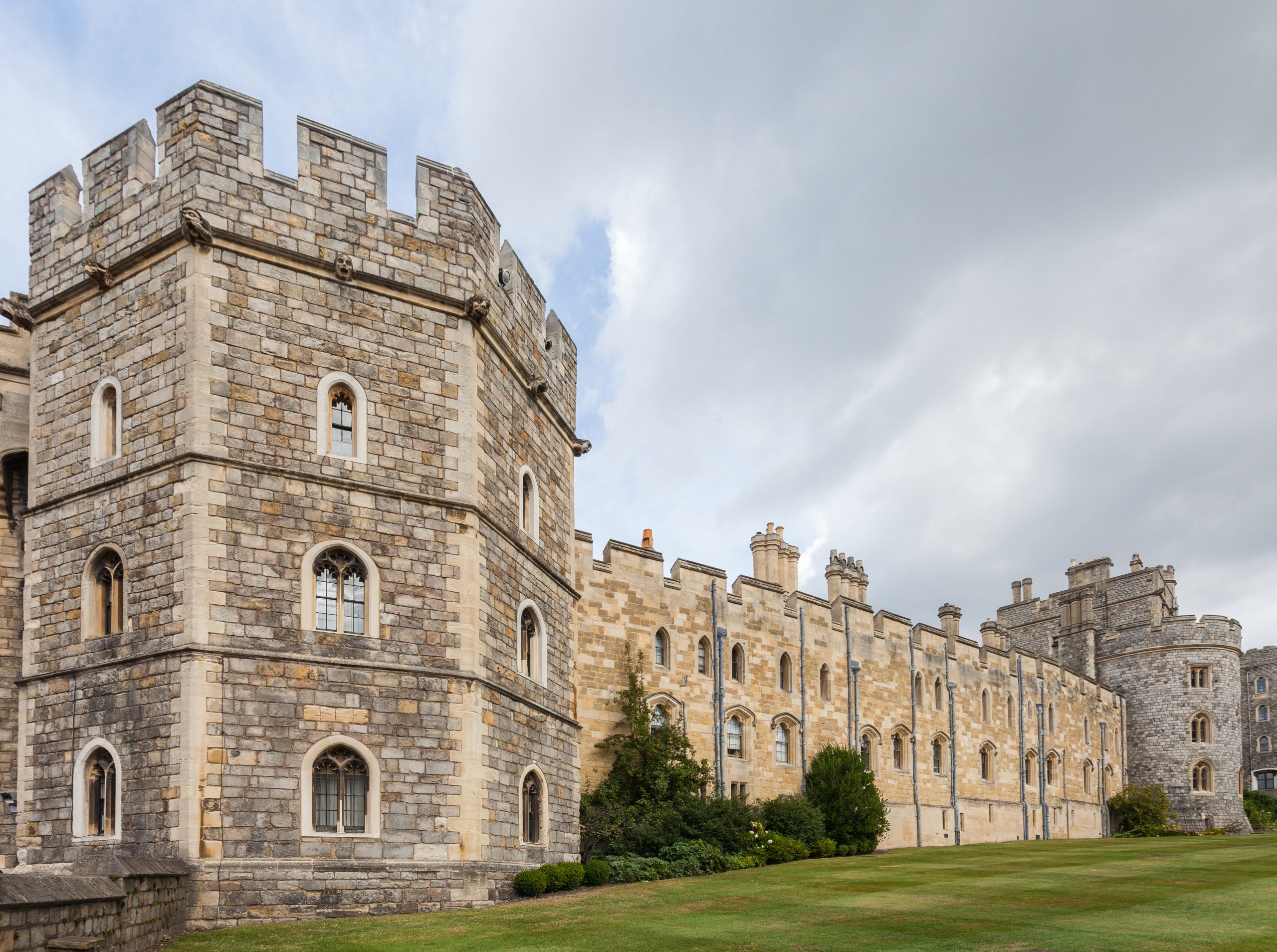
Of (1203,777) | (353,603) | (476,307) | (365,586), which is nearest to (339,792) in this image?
(353,603)

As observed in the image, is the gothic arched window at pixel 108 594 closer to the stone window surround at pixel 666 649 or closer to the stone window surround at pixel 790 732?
the stone window surround at pixel 666 649

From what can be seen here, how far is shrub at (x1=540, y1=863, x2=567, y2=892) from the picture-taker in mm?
18328

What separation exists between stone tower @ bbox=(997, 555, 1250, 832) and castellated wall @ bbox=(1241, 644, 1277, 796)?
19.5 metres

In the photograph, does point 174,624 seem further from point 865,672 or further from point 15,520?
point 865,672

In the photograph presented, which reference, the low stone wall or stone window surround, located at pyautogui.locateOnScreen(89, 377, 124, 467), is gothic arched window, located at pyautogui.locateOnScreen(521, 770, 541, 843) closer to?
the low stone wall

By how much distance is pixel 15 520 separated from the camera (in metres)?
19.1

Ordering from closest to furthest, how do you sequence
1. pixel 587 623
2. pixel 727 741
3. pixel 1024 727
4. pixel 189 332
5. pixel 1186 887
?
pixel 189 332, pixel 1186 887, pixel 587 623, pixel 727 741, pixel 1024 727

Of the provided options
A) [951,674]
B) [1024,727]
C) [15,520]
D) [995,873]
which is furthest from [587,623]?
[1024,727]

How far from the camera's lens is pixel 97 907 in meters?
11.2

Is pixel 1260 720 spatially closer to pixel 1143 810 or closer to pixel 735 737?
pixel 1143 810

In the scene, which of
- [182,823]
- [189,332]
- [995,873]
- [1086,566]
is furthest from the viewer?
[1086,566]

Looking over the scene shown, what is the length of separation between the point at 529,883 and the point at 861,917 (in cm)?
540

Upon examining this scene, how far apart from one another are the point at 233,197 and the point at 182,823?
8848 mm

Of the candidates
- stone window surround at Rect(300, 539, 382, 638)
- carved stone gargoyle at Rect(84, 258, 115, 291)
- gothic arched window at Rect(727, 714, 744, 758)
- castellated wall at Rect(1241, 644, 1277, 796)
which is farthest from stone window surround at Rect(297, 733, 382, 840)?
castellated wall at Rect(1241, 644, 1277, 796)
